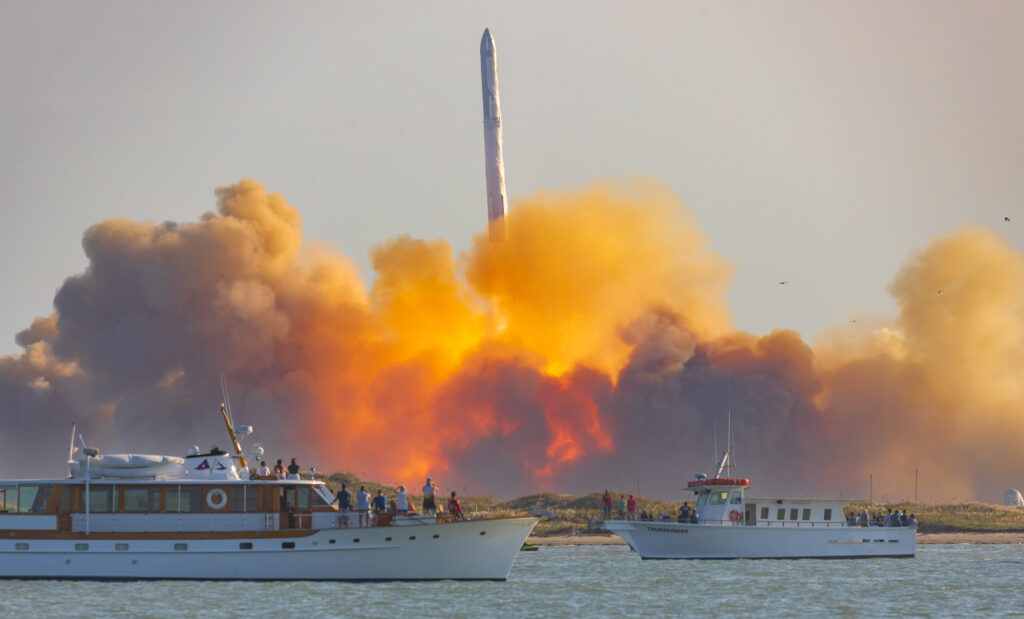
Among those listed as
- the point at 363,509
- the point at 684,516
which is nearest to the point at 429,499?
the point at 363,509

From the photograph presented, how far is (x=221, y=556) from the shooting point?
6588 centimetres

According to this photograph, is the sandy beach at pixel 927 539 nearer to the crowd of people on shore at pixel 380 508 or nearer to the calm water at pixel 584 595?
the calm water at pixel 584 595

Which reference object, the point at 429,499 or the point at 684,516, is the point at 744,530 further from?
the point at 429,499

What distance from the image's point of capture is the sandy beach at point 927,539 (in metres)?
103

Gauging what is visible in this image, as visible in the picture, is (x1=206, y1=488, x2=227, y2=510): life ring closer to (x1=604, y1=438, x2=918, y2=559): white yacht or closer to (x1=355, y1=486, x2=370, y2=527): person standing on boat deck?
(x1=355, y1=486, x2=370, y2=527): person standing on boat deck

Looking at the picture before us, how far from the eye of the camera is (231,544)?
65875 millimetres

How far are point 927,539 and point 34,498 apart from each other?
200 feet

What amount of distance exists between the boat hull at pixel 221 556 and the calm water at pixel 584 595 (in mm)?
804

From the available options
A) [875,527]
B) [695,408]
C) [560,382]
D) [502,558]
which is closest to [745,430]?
[695,408]

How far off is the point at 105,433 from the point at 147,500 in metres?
87.6

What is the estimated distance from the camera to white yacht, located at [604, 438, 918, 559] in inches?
3351

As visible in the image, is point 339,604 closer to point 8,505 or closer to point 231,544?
point 231,544

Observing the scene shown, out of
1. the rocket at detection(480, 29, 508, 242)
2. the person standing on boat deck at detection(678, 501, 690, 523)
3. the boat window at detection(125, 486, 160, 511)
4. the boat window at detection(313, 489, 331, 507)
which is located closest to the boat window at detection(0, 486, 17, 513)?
the boat window at detection(125, 486, 160, 511)

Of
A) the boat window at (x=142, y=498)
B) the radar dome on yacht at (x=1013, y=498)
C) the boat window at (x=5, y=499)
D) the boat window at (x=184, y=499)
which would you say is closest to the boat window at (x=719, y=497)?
the boat window at (x=184, y=499)
